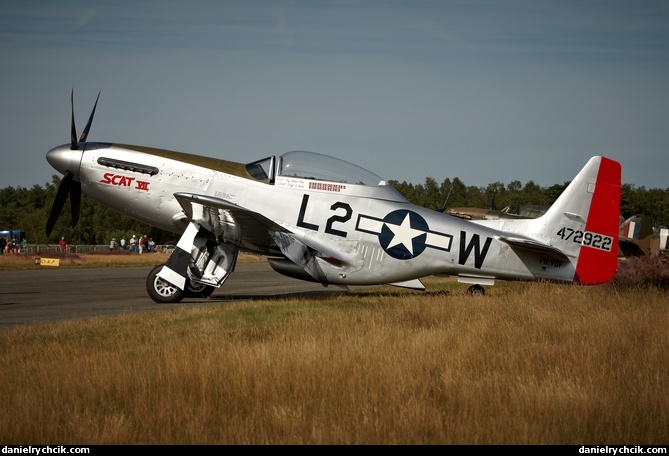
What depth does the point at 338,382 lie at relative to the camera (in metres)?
5.55

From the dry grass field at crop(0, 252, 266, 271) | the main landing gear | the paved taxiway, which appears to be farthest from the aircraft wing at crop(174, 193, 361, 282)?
the dry grass field at crop(0, 252, 266, 271)

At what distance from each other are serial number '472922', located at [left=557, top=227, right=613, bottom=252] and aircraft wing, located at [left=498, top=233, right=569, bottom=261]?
0.44m

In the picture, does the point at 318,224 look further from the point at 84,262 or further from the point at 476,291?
the point at 84,262

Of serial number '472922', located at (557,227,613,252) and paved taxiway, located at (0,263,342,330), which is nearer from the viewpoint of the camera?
paved taxiway, located at (0,263,342,330)

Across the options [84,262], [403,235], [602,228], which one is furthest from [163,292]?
[84,262]

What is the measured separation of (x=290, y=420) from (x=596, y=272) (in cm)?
1065

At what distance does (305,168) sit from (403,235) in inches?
86.3

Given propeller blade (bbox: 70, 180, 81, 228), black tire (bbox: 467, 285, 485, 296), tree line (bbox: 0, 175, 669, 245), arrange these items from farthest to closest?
1. tree line (bbox: 0, 175, 669, 245)
2. black tire (bbox: 467, 285, 485, 296)
3. propeller blade (bbox: 70, 180, 81, 228)

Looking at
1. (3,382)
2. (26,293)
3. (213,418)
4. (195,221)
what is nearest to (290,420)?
(213,418)

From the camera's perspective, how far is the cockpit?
12.8 meters

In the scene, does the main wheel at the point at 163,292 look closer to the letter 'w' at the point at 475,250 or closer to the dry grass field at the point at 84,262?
the letter 'w' at the point at 475,250

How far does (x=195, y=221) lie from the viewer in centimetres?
1224

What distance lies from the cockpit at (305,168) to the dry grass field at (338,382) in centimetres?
406

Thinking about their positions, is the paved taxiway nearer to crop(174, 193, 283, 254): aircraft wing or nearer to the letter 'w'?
crop(174, 193, 283, 254): aircraft wing
